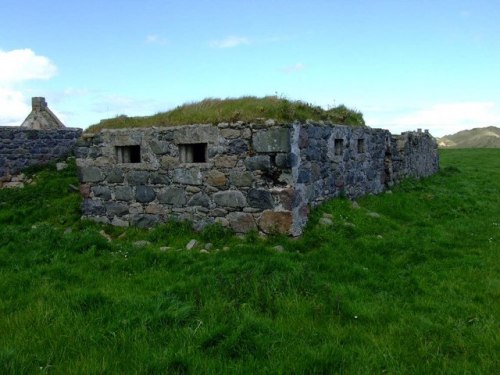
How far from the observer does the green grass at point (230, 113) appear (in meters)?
8.56

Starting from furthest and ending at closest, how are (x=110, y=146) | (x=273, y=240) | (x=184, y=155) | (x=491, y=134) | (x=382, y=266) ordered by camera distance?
(x=491, y=134), (x=110, y=146), (x=184, y=155), (x=273, y=240), (x=382, y=266)

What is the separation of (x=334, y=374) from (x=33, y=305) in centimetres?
395

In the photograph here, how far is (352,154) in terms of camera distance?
11.6 meters

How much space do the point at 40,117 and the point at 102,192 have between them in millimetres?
14493

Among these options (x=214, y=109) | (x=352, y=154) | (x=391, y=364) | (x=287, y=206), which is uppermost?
(x=214, y=109)

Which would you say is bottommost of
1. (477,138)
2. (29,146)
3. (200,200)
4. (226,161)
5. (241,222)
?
(241,222)

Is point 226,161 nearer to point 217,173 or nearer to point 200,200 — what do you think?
point 217,173

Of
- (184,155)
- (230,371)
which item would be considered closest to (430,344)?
(230,371)

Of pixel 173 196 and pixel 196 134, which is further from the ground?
pixel 196 134

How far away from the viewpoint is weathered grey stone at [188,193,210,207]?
8.81 m

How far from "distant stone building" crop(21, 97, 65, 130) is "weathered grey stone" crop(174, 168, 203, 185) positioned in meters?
15.3

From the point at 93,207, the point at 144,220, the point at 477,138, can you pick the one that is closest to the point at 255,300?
the point at 144,220

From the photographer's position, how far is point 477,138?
340 feet

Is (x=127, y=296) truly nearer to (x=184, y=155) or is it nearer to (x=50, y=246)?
(x=50, y=246)
